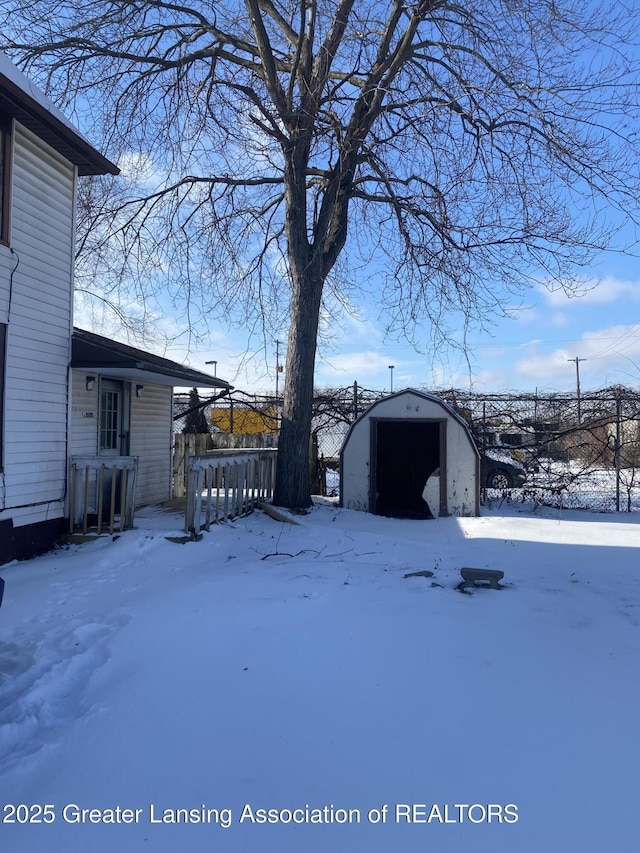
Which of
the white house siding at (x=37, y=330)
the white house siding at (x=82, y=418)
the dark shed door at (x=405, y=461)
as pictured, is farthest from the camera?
the dark shed door at (x=405, y=461)

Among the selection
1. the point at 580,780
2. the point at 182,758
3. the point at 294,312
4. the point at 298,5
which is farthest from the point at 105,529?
the point at 298,5

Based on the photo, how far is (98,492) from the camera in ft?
25.3

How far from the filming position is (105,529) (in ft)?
26.7

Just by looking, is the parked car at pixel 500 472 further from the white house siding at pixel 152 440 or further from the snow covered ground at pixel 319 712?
the white house siding at pixel 152 440

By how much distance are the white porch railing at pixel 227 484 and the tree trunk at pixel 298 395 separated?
40cm

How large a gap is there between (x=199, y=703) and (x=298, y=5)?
35.9ft

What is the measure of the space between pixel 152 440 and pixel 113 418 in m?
1.44

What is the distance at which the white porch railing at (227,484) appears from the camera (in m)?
7.57

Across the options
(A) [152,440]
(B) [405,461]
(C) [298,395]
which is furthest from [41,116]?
(B) [405,461]

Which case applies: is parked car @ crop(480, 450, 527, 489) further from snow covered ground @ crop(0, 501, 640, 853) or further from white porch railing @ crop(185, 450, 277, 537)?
snow covered ground @ crop(0, 501, 640, 853)

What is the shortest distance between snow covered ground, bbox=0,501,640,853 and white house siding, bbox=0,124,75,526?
1960 mm

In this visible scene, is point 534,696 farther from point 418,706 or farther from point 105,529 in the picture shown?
point 105,529

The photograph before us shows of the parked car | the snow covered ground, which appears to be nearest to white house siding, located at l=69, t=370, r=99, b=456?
the snow covered ground

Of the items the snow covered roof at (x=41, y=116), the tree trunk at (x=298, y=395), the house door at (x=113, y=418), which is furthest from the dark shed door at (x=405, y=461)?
the snow covered roof at (x=41, y=116)
